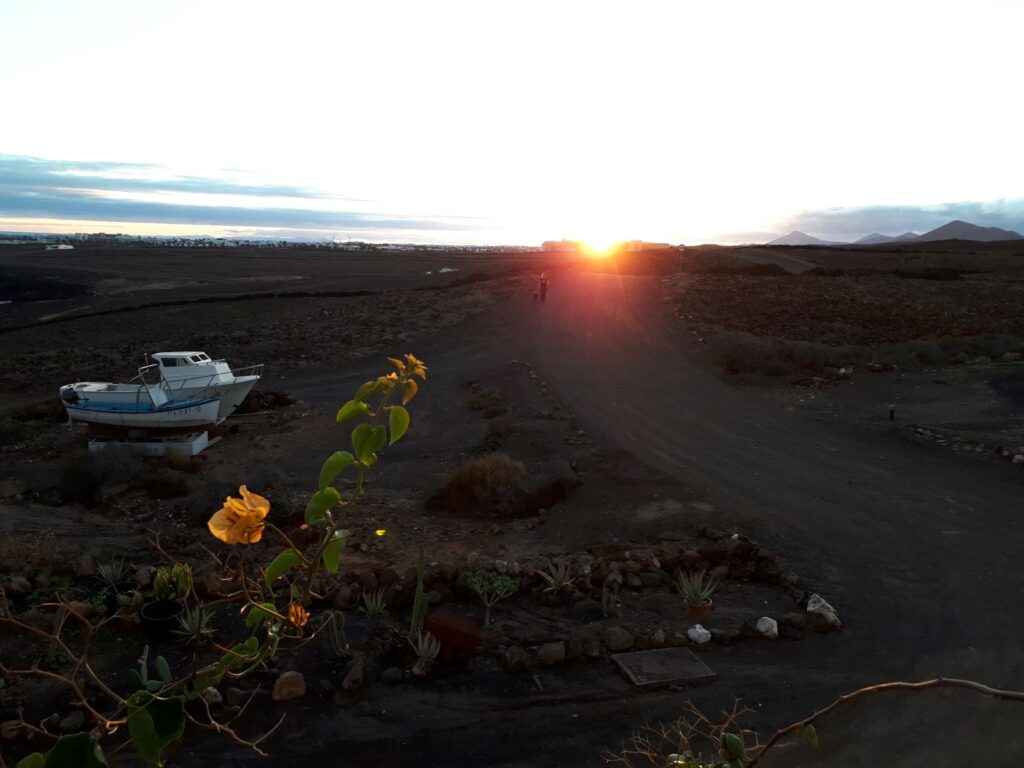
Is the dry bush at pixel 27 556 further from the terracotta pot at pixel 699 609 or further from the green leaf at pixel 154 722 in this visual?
the green leaf at pixel 154 722

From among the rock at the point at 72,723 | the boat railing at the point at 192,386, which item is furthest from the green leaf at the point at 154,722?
the boat railing at the point at 192,386

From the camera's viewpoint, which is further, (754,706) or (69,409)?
(69,409)

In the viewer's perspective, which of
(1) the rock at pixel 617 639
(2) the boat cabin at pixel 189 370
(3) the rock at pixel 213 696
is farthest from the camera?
(2) the boat cabin at pixel 189 370

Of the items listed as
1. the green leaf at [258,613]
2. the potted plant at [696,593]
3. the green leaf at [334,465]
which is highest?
the green leaf at [334,465]

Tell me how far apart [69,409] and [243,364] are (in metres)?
7.47

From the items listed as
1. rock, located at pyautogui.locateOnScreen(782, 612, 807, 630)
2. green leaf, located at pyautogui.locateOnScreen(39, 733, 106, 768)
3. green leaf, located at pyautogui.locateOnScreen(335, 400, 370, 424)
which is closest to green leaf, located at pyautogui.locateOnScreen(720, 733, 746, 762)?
green leaf, located at pyautogui.locateOnScreen(335, 400, 370, 424)

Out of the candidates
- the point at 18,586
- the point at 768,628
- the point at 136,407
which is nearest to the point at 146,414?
the point at 136,407

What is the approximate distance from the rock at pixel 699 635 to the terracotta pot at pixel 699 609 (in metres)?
0.34

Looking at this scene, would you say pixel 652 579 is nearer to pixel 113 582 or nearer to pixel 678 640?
pixel 678 640

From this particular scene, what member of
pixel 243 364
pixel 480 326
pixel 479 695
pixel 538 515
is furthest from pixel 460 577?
pixel 480 326

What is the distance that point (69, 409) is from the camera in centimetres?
1477

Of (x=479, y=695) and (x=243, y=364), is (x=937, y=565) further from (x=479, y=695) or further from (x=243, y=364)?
(x=243, y=364)

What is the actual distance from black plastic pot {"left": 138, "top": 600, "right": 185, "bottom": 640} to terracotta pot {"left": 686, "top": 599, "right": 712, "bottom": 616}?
15.4ft

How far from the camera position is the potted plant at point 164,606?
633 cm
